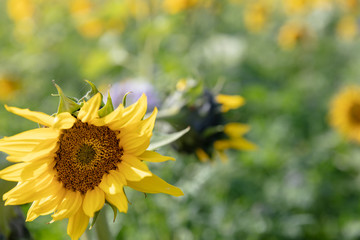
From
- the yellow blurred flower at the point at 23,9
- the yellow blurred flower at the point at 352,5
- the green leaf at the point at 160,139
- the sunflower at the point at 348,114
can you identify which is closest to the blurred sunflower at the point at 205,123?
the green leaf at the point at 160,139

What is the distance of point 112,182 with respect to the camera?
80cm

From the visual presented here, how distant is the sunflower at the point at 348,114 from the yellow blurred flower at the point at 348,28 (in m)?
1.67

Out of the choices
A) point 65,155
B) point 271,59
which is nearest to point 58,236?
point 65,155

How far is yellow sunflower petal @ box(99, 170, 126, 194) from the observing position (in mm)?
770

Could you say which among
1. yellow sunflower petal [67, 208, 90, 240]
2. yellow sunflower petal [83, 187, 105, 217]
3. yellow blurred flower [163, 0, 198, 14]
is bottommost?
yellow blurred flower [163, 0, 198, 14]

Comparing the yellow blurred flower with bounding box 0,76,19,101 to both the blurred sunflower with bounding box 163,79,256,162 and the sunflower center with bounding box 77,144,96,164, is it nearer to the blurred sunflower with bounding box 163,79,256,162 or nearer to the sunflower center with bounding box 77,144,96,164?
the blurred sunflower with bounding box 163,79,256,162

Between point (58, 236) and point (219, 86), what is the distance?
31.6 inches

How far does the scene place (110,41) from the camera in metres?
2.57

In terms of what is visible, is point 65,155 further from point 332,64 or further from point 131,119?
point 332,64

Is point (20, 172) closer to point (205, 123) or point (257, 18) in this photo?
point (205, 123)

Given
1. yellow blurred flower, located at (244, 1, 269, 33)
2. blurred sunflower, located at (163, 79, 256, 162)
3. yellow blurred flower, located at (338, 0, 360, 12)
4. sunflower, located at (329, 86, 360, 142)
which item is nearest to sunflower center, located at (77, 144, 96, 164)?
blurred sunflower, located at (163, 79, 256, 162)

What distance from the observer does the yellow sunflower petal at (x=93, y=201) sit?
780 millimetres

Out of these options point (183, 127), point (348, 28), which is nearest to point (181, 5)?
point (183, 127)

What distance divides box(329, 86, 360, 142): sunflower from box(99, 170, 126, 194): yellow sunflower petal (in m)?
2.05
